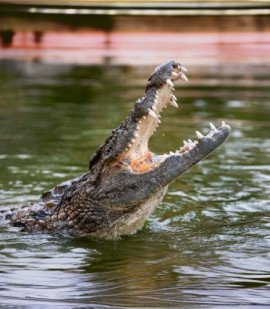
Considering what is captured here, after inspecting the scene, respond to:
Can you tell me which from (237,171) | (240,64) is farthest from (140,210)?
(240,64)

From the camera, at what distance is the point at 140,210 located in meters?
9.11

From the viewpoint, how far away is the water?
746 cm

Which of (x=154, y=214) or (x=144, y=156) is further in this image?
(x=154, y=214)

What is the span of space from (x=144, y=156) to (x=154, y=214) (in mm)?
1202

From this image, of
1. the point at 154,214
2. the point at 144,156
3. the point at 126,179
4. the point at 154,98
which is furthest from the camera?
the point at 154,214

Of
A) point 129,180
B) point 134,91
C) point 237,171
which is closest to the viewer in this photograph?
point 129,180

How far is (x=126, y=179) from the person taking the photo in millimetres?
9000

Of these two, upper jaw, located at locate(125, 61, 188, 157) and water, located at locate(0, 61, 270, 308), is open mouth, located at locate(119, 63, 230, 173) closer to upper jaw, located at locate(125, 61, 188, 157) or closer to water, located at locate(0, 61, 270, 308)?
upper jaw, located at locate(125, 61, 188, 157)

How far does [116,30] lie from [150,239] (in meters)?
Answer: 16.6

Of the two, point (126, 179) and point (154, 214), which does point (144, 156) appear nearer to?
point (126, 179)

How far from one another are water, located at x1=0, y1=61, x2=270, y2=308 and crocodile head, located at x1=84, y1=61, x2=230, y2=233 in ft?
1.27

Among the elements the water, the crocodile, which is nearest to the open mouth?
the crocodile

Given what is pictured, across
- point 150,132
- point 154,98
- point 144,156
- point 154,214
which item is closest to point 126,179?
point 144,156

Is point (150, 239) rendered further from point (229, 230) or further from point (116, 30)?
point (116, 30)
